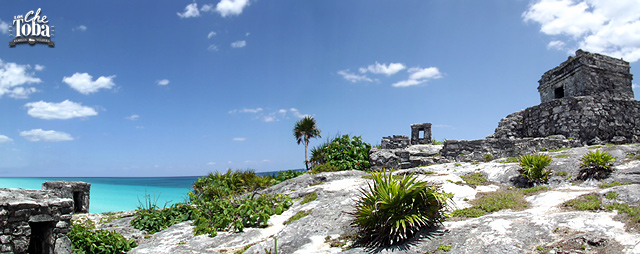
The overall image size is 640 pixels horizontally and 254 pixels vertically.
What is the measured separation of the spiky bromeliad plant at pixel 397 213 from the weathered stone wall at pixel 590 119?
39.6 ft

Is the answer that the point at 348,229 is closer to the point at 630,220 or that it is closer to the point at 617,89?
the point at 630,220

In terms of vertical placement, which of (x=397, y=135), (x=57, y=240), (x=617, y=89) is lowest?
(x=57, y=240)

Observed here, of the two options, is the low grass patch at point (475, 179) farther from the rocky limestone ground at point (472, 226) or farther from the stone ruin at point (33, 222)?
the stone ruin at point (33, 222)

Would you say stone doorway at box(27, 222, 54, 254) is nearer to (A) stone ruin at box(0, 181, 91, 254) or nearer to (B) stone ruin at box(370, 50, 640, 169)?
(A) stone ruin at box(0, 181, 91, 254)

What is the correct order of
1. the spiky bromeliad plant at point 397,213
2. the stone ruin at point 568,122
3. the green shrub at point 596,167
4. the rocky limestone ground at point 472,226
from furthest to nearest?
the stone ruin at point 568,122 → the green shrub at point 596,167 → the spiky bromeliad plant at point 397,213 → the rocky limestone ground at point 472,226

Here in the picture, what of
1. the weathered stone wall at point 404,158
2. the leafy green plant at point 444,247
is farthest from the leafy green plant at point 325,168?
the leafy green plant at point 444,247

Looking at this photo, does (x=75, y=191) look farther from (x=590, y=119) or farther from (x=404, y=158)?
(x=590, y=119)

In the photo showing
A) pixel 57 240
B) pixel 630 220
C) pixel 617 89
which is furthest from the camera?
pixel 617 89

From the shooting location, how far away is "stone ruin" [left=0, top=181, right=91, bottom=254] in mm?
7395

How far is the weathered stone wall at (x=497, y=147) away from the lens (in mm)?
13719

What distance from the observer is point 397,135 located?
65.2ft

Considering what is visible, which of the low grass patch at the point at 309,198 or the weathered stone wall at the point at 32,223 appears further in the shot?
the low grass patch at the point at 309,198

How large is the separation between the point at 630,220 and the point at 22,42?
18960mm

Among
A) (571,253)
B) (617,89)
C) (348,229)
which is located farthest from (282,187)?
(617,89)
